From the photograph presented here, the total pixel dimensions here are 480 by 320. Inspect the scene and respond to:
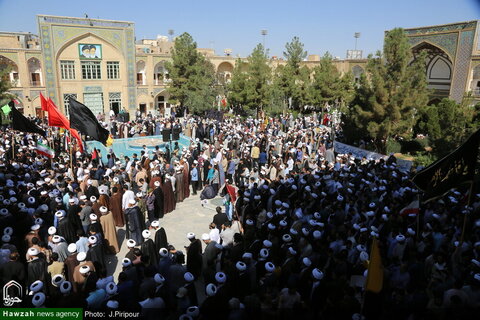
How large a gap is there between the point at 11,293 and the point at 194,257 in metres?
2.91

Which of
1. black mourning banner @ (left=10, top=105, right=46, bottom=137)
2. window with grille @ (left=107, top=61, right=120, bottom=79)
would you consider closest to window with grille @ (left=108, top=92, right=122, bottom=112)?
window with grille @ (left=107, top=61, right=120, bottom=79)

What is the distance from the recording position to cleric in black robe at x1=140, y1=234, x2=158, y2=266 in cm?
643

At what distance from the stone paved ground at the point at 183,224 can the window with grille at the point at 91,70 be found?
2319 cm

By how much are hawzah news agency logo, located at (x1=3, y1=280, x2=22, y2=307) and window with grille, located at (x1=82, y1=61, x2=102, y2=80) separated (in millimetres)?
28305

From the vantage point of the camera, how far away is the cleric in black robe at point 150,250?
6.43 m

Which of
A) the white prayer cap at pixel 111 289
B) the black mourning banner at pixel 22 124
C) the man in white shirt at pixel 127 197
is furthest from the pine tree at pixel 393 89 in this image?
the white prayer cap at pixel 111 289

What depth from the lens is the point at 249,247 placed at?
6.29 metres

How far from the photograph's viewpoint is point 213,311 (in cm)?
434

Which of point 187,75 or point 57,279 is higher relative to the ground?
point 187,75

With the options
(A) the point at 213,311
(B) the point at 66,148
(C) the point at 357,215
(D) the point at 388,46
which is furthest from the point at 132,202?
(D) the point at 388,46

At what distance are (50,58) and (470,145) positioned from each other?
30.7 metres

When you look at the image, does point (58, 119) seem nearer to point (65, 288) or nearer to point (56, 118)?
point (56, 118)

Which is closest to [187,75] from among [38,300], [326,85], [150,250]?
[326,85]

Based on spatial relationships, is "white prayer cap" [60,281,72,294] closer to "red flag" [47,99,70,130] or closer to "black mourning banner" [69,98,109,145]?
"black mourning banner" [69,98,109,145]
